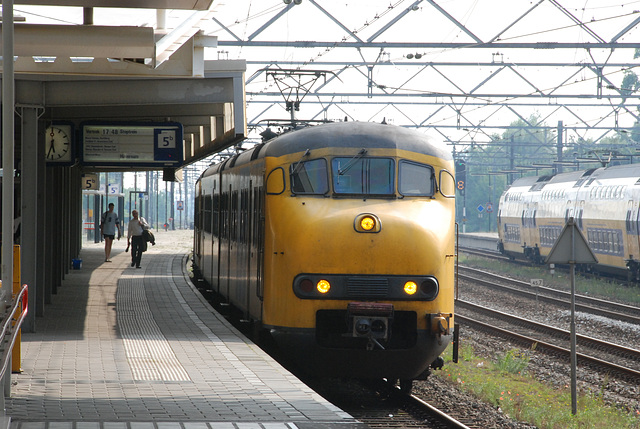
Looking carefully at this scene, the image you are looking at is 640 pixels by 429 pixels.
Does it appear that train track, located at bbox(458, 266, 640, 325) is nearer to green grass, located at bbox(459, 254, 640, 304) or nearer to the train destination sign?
green grass, located at bbox(459, 254, 640, 304)

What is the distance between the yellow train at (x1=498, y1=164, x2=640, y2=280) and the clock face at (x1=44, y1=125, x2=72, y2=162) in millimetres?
17874

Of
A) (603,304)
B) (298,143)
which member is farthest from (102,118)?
(603,304)

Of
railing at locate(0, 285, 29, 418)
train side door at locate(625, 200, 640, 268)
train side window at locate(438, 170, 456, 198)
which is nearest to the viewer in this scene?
railing at locate(0, 285, 29, 418)

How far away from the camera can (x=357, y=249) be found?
31.3ft

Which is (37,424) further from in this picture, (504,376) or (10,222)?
(504,376)

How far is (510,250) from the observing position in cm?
4038

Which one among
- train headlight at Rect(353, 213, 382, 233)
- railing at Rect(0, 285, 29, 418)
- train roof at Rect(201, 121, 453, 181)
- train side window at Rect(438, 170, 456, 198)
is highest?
train roof at Rect(201, 121, 453, 181)

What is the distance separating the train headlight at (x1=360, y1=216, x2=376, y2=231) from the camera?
9586 mm

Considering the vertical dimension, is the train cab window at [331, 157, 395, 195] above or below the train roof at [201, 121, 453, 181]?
below

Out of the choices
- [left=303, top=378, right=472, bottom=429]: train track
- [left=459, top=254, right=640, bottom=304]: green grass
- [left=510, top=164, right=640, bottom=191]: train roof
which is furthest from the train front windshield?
[left=510, top=164, right=640, bottom=191]: train roof

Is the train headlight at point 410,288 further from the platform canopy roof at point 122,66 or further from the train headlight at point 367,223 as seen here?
the platform canopy roof at point 122,66

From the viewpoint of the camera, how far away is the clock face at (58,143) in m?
13.7

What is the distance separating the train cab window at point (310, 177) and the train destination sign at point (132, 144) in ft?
16.7

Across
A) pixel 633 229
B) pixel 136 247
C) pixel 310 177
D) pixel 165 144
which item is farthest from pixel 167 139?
pixel 633 229
